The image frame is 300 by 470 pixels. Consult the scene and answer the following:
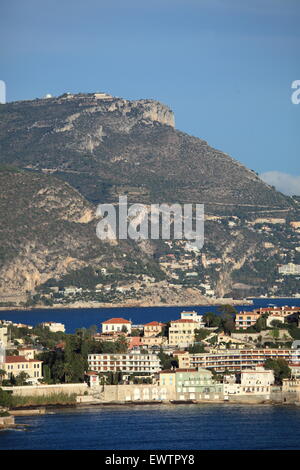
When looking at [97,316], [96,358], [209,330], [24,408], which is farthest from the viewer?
[97,316]

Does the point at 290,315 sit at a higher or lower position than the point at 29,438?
higher

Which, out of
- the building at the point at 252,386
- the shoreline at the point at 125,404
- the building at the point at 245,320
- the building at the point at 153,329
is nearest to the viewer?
the shoreline at the point at 125,404

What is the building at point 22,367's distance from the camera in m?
91.4

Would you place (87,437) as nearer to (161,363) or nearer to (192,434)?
(192,434)

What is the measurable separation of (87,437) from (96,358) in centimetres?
1897

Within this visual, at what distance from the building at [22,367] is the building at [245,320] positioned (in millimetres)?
17067

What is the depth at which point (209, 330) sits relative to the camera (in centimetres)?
10425

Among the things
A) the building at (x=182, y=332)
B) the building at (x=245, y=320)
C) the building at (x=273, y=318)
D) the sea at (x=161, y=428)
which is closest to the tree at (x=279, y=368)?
the sea at (x=161, y=428)

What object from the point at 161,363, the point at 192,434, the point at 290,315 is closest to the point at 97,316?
the point at 290,315

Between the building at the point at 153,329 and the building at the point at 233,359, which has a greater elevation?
the building at the point at 153,329

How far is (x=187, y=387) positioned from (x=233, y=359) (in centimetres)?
645

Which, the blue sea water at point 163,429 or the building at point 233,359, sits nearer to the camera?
the blue sea water at point 163,429

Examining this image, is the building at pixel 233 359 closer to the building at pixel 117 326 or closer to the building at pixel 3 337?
the building at pixel 3 337

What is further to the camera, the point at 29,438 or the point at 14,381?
the point at 14,381
